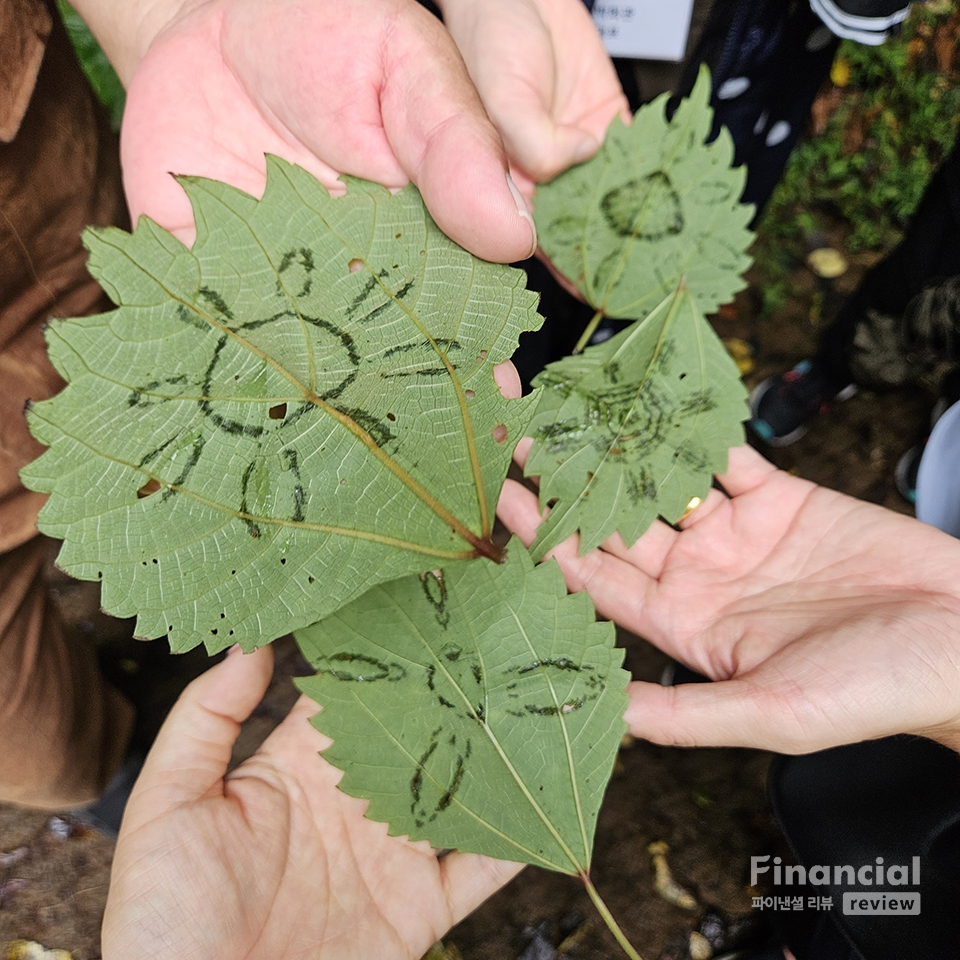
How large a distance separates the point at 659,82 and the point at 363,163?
1.01m

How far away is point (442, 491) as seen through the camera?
0.86 m

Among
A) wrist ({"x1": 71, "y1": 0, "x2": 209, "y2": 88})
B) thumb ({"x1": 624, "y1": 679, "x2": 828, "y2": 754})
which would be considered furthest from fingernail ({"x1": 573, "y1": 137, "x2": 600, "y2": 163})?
thumb ({"x1": 624, "y1": 679, "x2": 828, "y2": 754})

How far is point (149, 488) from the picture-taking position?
0.79 m

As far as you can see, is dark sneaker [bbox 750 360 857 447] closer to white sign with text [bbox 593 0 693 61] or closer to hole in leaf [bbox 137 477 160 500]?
white sign with text [bbox 593 0 693 61]

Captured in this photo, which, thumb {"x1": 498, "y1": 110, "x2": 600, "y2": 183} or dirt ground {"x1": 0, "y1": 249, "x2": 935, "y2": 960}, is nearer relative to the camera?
thumb {"x1": 498, "y1": 110, "x2": 600, "y2": 183}

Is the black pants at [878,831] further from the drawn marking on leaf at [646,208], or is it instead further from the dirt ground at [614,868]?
the drawn marking on leaf at [646,208]

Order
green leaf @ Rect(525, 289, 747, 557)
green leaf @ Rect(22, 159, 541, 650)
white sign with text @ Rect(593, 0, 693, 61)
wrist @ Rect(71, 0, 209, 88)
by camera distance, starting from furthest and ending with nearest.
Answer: white sign with text @ Rect(593, 0, 693, 61) < wrist @ Rect(71, 0, 209, 88) < green leaf @ Rect(525, 289, 747, 557) < green leaf @ Rect(22, 159, 541, 650)

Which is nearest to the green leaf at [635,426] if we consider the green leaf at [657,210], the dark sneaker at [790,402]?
the green leaf at [657,210]

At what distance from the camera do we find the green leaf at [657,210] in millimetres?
1203

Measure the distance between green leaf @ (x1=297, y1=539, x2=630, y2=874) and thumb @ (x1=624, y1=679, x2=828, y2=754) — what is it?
55 mm

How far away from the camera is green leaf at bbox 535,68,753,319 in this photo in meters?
1.20

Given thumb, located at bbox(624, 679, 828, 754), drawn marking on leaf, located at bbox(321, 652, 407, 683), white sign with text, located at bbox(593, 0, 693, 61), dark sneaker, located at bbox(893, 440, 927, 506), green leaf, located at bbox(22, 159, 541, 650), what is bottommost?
dark sneaker, located at bbox(893, 440, 927, 506)

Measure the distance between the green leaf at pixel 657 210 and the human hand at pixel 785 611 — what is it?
0.34m

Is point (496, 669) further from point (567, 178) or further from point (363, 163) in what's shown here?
point (567, 178)
